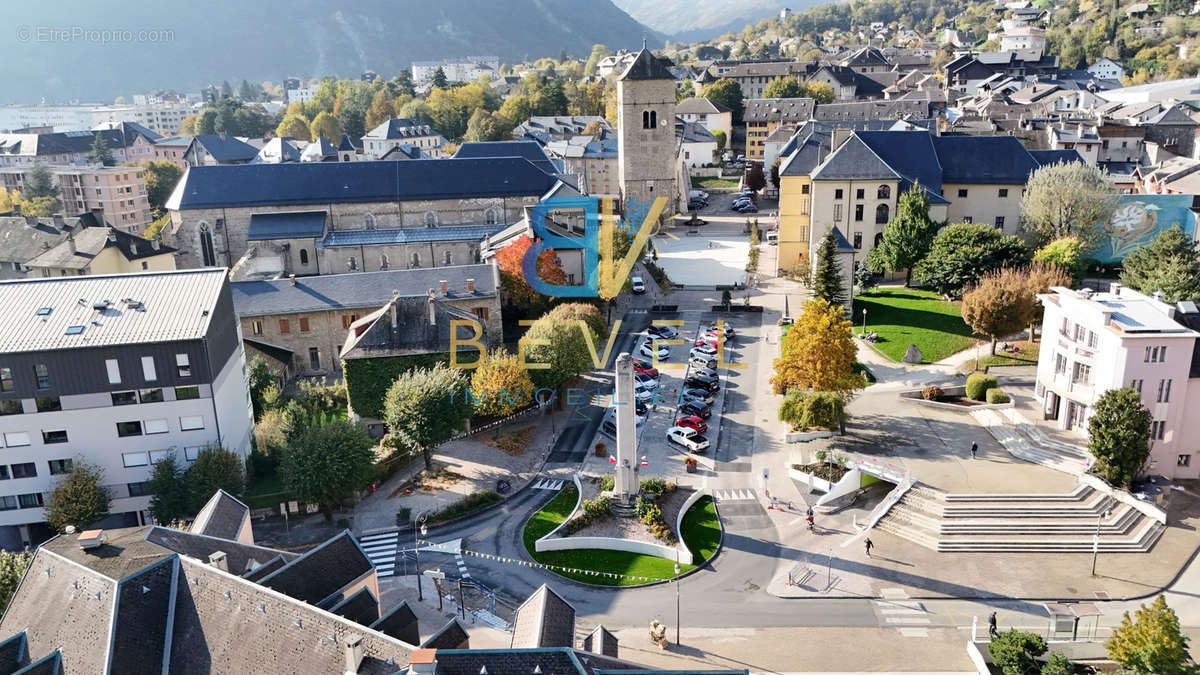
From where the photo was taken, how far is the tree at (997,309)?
45969 mm

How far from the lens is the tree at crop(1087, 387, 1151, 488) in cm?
3441

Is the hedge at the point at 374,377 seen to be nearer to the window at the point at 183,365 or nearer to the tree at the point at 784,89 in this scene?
the window at the point at 183,365

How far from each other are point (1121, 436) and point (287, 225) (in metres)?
58.2

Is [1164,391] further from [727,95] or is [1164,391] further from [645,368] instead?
[727,95]

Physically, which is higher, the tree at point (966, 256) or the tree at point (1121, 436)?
the tree at point (966, 256)

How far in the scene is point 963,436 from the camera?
40781mm

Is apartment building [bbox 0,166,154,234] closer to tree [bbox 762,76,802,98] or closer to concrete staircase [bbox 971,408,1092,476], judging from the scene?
concrete staircase [bbox 971,408,1092,476]

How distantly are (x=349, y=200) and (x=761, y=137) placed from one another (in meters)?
72.1

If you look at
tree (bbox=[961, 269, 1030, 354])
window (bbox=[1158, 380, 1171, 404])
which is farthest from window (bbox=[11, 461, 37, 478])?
window (bbox=[1158, 380, 1171, 404])

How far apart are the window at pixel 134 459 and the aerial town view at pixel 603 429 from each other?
87mm

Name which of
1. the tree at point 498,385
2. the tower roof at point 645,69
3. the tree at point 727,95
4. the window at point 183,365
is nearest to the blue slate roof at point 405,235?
the tower roof at point 645,69

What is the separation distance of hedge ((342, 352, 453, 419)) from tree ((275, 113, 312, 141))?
123523 mm

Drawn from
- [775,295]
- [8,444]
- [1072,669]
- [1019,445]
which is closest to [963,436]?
[1019,445]

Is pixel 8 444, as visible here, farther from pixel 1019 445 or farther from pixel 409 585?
pixel 1019 445
